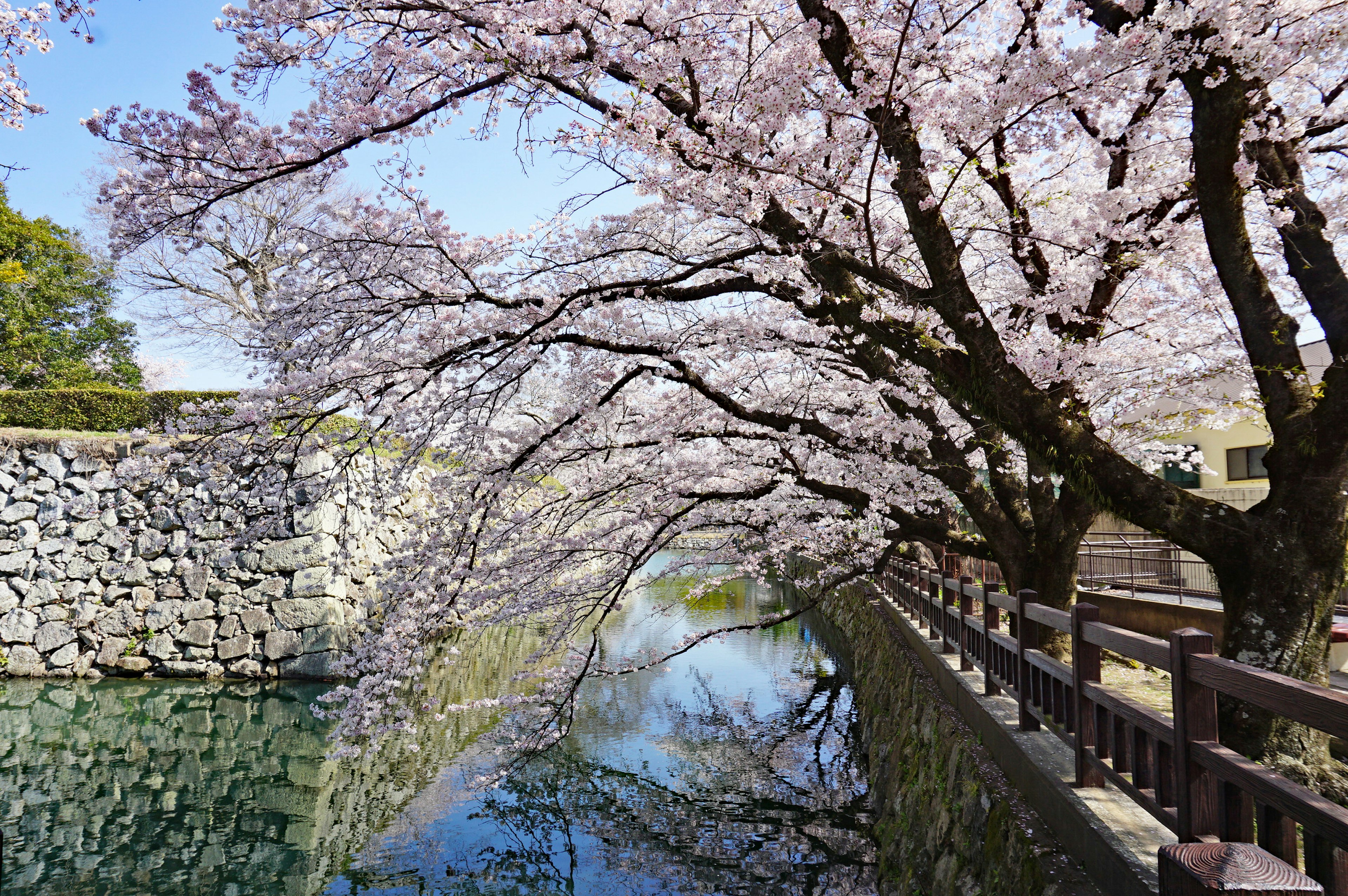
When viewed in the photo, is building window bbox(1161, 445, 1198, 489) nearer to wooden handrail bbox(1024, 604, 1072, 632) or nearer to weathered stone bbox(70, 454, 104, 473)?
Result: wooden handrail bbox(1024, 604, 1072, 632)

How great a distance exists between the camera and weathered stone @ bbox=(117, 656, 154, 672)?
12.4 meters

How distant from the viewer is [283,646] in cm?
1216

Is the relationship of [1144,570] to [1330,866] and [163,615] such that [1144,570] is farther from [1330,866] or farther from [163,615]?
[163,615]

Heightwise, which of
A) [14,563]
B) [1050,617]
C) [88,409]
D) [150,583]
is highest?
[88,409]

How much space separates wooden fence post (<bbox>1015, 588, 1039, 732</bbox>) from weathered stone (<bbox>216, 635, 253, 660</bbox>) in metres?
12.3

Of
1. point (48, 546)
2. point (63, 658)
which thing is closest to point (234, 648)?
point (63, 658)

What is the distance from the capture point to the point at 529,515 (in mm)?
6527

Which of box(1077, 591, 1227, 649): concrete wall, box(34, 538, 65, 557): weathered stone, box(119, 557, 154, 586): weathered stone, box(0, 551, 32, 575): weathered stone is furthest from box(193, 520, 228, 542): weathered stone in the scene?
box(1077, 591, 1227, 649): concrete wall

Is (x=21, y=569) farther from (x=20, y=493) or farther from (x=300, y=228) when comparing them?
(x=300, y=228)

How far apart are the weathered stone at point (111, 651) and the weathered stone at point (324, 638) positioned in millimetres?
3183

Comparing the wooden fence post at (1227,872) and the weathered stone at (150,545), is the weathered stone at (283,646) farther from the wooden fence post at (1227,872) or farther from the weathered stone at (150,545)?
the wooden fence post at (1227,872)

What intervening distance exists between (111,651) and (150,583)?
3.98 ft

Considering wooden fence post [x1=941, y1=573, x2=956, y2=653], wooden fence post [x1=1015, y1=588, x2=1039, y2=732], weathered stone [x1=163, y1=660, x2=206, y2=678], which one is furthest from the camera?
weathered stone [x1=163, y1=660, x2=206, y2=678]

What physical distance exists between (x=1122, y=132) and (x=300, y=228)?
5.48 meters
